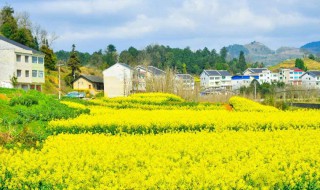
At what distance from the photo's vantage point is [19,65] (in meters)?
49.3

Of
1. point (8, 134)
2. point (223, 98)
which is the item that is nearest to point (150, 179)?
A: point (8, 134)

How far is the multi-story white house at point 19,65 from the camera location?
47875mm

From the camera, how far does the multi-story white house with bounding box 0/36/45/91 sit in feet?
157

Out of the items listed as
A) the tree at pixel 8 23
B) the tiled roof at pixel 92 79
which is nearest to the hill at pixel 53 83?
the tiled roof at pixel 92 79

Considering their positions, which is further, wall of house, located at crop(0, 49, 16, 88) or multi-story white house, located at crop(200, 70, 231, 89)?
multi-story white house, located at crop(200, 70, 231, 89)

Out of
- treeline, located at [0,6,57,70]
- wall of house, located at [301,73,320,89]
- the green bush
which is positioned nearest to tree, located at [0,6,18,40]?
treeline, located at [0,6,57,70]

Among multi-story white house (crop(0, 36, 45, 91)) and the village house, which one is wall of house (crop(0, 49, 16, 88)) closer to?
multi-story white house (crop(0, 36, 45, 91))

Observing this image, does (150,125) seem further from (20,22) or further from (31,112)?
A: (20,22)

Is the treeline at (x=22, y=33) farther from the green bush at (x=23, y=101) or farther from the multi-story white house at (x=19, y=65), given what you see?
the green bush at (x=23, y=101)

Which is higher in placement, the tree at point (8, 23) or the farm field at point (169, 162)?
the tree at point (8, 23)

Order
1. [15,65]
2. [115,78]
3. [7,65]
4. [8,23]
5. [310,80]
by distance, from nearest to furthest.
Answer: [7,65], [15,65], [115,78], [8,23], [310,80]

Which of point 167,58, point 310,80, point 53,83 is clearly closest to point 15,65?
point 53,83

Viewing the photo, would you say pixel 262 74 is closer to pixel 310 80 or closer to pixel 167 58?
pixel 310 80

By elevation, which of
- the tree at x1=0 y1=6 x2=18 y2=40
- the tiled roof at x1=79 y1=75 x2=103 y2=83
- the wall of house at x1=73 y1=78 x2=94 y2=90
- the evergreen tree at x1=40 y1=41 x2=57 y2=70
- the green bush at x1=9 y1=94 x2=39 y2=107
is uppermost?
the tree at x1=0 y1=6 x2=18 y2=40
